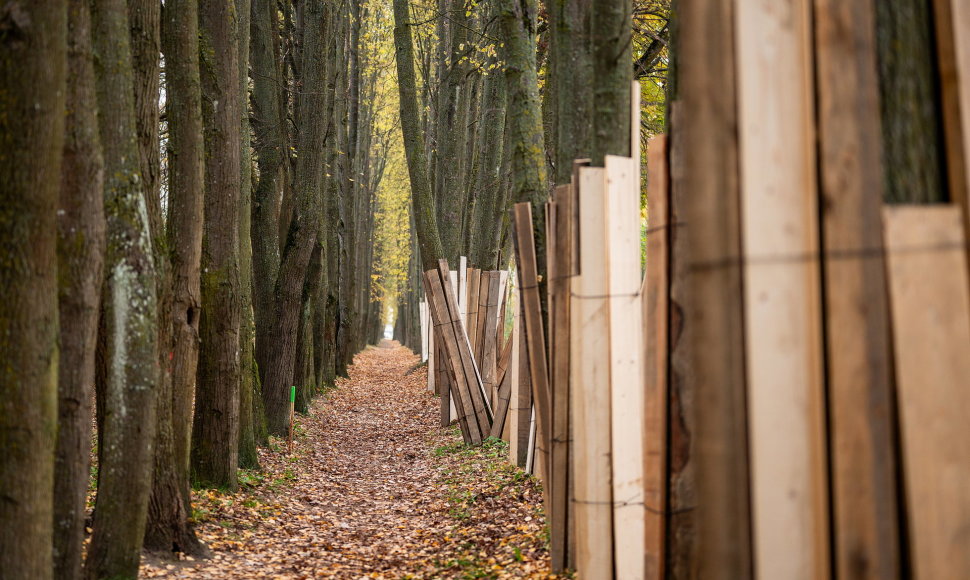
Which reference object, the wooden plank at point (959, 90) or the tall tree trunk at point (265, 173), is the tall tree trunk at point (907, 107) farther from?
the tall tree trunk at point (265, 173)

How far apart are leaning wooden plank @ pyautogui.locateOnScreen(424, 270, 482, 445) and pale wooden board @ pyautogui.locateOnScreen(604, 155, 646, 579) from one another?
662 centimetres

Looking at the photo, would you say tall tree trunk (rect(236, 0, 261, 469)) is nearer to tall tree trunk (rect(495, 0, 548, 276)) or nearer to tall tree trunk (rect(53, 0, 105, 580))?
tall tree trunk (rect(495, 0, 548, 276))

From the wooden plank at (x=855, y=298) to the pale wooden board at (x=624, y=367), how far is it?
2.41 metres

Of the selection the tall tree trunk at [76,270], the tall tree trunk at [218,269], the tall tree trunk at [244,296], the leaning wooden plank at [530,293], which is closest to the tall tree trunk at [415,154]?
the tall tree trunk at [244,296]

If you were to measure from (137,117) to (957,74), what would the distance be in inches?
211

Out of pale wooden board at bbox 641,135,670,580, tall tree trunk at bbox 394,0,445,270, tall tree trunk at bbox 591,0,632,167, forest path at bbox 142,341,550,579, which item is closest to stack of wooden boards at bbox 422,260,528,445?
forest path at bbox 142,341,550,579

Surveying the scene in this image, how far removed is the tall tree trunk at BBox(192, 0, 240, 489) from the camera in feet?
27.6

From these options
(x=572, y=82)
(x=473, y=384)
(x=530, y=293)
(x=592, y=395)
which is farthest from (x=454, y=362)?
(x=592, y=395)

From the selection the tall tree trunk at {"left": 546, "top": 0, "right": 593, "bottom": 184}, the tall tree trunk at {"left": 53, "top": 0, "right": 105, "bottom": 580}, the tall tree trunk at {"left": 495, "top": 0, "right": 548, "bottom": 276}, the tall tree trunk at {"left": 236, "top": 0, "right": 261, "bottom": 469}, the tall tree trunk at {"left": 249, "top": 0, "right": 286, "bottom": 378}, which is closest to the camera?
the tall tree trunk at {"left": 53, "top": 0, "right": 105, "bottom": 580}

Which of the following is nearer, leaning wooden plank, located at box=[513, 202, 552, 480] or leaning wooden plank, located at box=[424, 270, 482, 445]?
leaning wooden plank, located at box=[513, 202, 552, 480]

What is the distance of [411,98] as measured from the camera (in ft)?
46.6

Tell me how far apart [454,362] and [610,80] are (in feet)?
22.4

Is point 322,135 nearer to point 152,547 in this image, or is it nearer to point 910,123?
point 152,547

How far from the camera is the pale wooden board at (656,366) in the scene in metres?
3.78
